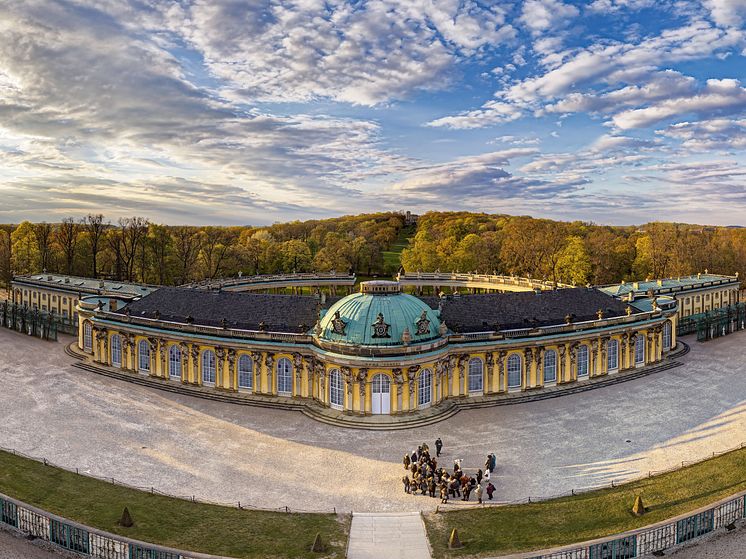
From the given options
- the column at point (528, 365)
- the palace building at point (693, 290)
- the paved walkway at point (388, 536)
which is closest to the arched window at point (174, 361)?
the paved walkway at point (388, 536)

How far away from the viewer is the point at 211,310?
45.8 meters

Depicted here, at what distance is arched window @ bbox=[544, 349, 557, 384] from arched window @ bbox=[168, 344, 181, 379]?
29658mm

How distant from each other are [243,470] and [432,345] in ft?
50.1

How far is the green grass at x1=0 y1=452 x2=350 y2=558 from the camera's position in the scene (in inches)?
820

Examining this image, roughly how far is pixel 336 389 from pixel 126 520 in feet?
59.9

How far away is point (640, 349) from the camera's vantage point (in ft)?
161

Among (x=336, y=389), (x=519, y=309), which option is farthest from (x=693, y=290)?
(x=336, y=389)

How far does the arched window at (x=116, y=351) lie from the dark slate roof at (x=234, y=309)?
2.41 m

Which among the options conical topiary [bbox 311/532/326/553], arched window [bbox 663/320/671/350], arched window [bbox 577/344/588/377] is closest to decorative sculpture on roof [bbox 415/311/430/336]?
arched window [bbox 577/344/588/377]

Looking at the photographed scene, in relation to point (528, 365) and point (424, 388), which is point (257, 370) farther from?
point (528, 365)

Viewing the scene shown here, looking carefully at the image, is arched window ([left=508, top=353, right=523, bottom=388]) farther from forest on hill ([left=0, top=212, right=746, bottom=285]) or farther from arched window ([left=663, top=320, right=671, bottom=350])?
forest on hill ([left=0, top=212, right=746, bottom=285])

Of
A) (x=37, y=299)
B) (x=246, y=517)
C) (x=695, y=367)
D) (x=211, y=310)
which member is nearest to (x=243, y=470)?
(x=246, y=517)

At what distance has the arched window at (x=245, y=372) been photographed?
136 feet

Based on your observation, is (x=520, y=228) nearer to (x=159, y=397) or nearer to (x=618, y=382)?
(x=618, y=382)
